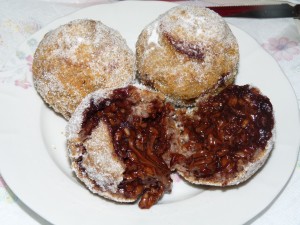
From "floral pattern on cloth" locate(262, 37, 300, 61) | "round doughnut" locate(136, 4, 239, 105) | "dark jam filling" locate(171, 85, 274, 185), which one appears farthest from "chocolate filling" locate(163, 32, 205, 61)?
"floral pattern on cloth" locate(262, 37, 300, 61)

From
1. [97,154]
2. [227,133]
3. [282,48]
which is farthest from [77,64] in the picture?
[282,48]

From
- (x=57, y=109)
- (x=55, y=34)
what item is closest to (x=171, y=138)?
(x=57, y=109)

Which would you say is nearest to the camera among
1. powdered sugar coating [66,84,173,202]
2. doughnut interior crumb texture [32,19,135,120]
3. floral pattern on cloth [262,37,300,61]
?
powdered sugar coating [66,84,173,202]

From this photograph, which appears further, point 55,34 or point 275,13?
point 275,13

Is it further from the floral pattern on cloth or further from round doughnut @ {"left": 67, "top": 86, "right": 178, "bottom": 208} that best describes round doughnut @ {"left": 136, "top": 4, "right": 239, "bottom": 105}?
the floral pattern on cloth

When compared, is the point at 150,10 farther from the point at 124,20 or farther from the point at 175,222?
the point at 175,222

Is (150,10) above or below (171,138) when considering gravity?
above
